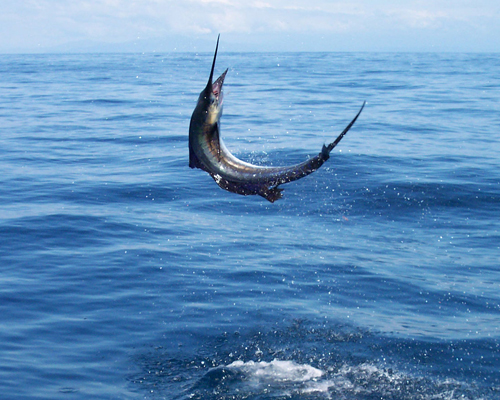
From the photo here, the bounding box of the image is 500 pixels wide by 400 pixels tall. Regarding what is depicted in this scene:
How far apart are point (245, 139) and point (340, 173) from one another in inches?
237

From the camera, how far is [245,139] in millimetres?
26062

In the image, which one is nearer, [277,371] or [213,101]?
[213,101]

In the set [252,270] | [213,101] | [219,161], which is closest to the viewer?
[213,101]

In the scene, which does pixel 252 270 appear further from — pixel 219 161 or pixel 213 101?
pixel 213 101

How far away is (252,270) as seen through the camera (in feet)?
46.8

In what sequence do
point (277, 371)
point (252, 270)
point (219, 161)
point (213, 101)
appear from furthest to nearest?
point (252, 270), point (277, 371), point (219, 161), point (213, 101)

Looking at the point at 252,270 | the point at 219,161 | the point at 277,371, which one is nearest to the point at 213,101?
the point at 219,161

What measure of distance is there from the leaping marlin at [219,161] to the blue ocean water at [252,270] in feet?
17.2

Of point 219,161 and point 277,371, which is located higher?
point 219,161

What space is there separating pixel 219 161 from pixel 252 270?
348 inches

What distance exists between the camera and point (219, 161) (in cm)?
565

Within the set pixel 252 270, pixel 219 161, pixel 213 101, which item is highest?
pixel 213 101

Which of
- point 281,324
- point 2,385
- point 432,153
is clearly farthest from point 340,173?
point 2,385

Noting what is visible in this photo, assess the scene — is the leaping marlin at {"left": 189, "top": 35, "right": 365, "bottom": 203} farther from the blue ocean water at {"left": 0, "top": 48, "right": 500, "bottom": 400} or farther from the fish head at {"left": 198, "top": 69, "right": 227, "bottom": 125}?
the blue ocean water at {"left": 0, "top": 48, "right": 500, "bottom": 400}
